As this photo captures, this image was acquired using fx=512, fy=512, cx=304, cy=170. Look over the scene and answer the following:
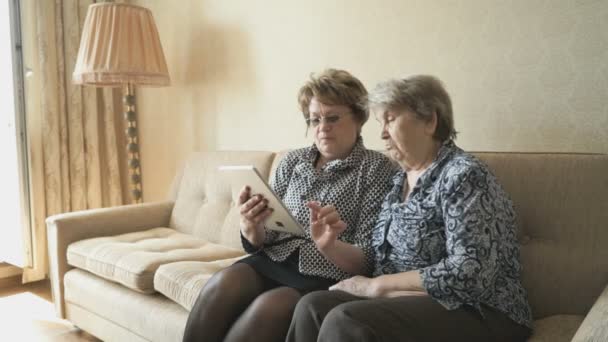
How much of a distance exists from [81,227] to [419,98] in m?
1.66

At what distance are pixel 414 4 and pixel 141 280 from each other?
1.41m

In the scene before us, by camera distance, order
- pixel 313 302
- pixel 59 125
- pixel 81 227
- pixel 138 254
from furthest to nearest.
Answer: pixel 59 125 < pixel 81 227 < pixel 138 254 < pixel 313 302

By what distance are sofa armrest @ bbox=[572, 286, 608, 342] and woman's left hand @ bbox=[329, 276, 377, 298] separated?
1.57 ft

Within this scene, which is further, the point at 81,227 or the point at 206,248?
the point at 81,227

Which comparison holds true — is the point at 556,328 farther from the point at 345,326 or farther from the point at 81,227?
the point at 81,227

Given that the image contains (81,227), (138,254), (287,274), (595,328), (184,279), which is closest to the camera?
(595,328)

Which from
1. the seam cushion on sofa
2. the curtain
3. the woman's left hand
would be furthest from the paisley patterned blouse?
the curtain

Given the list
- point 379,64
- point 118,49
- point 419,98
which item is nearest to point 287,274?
point 419,98

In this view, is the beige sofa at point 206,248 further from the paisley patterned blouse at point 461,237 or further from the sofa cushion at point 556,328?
the paisley patterned blouse at point 461,237

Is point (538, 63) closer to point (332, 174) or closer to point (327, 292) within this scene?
point (332, 174)

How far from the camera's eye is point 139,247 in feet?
6.81

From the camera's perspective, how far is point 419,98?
1330mm

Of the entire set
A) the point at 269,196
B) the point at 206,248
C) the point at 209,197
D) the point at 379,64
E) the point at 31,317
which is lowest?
the point at 31,317

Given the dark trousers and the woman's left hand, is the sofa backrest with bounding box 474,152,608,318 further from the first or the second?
the woman's left hand
